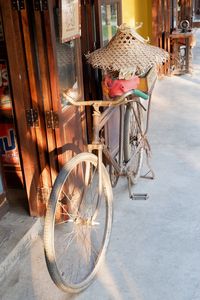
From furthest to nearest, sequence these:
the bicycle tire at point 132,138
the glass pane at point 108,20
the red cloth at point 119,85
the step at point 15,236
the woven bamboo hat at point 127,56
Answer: the glass pane at point 108,20, the bicycle tire at point 132,138, the red cloth at point 119,85, the woven bamboo hat at point 127,56, the step at point 15,236

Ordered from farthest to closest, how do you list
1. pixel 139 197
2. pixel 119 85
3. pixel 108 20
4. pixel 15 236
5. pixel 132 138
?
pixel 108 20, pixel 132 138, pixel 139 197, pixel 119 85, pixel 15 236

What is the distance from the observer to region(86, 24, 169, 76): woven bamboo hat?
2371 mm

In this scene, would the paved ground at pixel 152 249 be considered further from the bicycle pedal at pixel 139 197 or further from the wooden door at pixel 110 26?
the wooden door at pixel 110 26

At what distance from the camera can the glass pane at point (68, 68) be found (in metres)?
2.25

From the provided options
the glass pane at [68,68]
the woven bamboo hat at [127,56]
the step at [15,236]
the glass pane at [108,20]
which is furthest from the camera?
the glass pane at [108,20]

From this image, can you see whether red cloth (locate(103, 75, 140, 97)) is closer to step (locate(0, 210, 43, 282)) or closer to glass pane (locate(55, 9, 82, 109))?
glass pane (locate(55, 9, 82, 109))

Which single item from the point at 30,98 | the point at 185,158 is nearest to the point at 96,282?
the point at 30,98

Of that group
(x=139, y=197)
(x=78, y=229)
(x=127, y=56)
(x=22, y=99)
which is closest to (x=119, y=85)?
(x=127, y=56)

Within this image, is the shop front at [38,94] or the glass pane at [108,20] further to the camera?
the glass pane at [108,20]

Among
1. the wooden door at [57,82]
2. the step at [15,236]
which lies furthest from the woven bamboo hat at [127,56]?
the step at [15,236]

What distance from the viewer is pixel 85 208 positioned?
2258 millimetres

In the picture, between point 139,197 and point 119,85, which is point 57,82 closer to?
point 119,85

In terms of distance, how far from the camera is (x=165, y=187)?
2.95m

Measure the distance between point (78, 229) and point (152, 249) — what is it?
443 mm
